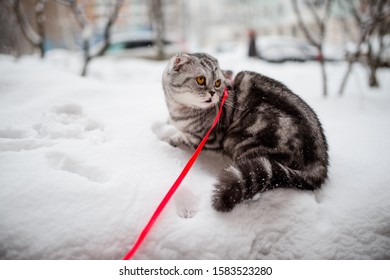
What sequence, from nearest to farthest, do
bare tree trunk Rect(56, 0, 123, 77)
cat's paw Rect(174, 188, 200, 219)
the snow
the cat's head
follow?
1. the snow
2. cat's paw Rect(174, 188, 200, 219)
3. the cat's head
4. bare tree trunk Rect(56, 0, 123, 77)

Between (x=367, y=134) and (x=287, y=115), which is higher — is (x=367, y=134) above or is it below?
below

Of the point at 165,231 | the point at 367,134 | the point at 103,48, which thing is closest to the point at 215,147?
the point at 165,231

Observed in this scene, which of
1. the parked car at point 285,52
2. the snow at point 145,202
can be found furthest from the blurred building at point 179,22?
the snow at point 145,202

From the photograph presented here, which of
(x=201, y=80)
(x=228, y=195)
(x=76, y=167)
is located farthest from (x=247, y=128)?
(x=76, y=167)

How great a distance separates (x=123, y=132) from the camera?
1544 millimetres

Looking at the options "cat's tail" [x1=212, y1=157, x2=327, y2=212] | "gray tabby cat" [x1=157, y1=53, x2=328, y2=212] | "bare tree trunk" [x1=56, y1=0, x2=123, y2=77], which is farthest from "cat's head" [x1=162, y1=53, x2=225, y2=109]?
"bare tree trunk" [x1=56, y1=0, x2=123, y2=77]

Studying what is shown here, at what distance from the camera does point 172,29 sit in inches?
556

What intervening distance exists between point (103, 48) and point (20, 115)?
7.65ft

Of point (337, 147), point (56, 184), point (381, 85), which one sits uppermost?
point (56, 184)

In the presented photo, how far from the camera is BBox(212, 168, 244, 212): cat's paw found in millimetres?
967

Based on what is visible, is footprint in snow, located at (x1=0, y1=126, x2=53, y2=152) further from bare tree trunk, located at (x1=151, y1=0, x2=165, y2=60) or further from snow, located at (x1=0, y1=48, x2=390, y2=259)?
bare tree trunk, located at (x1=151, y1=0, x2=165, y2=60)

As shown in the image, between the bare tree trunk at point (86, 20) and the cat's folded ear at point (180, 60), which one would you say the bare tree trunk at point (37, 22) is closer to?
the bare tree trunk at point (86, 20)
